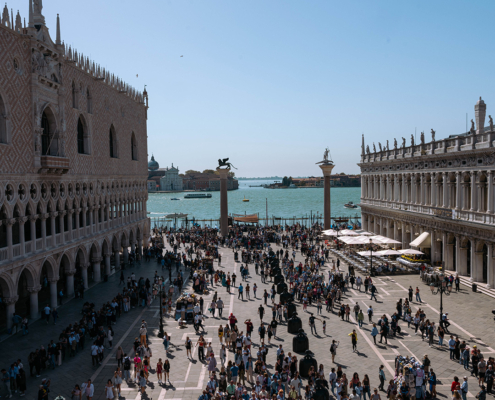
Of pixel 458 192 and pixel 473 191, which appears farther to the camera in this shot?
pixel 458 192

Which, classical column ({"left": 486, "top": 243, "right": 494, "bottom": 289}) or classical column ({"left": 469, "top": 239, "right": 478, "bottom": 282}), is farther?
classical column ({"left": 469, "top": 239, "right": 478, "bottom": 282})

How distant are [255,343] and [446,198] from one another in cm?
1978

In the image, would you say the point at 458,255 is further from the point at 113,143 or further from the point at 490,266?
the point at 113,143

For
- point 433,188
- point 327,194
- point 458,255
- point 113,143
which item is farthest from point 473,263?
point 113,143

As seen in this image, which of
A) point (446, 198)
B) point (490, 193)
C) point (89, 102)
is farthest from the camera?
point (89, 102)

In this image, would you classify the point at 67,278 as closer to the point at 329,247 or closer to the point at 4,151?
Result: the point at 4,151

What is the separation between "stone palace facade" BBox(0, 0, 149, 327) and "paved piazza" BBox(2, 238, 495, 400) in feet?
9.98

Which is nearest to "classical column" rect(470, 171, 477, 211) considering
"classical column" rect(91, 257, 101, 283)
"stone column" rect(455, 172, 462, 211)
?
"stone column" rect(455, 172, 462, 211)

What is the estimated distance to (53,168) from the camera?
85.4ft

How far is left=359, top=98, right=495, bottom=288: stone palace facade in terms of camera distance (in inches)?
1082

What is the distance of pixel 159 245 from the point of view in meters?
45.0

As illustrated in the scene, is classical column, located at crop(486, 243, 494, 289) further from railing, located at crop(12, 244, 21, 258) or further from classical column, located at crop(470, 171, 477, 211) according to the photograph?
railing, located at crop(12, 244, 21, 258)

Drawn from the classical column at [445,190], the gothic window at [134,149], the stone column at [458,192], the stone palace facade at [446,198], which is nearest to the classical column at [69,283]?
the gothic window at [134,149]

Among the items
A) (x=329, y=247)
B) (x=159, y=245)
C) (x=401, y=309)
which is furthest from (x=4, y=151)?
(x=329, y=247)
